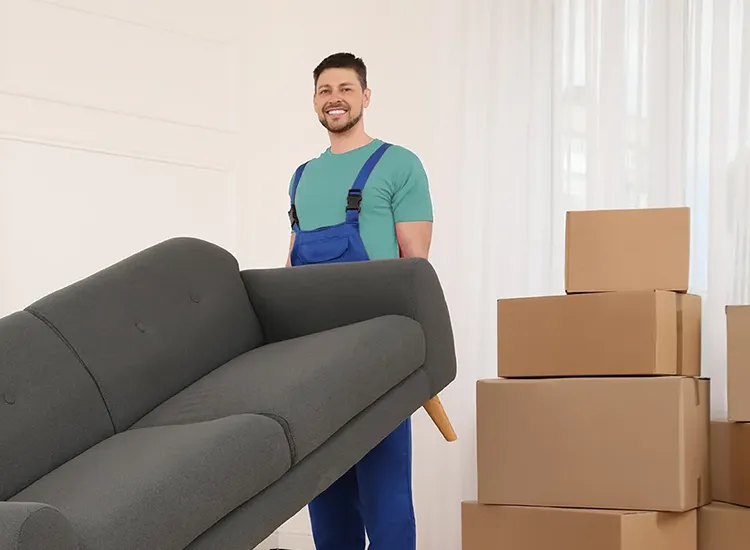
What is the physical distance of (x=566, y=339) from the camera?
8.70 ft

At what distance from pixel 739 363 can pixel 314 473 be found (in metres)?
1.23

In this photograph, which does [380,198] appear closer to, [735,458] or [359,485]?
[359,485]

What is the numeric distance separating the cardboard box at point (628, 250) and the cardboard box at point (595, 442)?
258 millimetres

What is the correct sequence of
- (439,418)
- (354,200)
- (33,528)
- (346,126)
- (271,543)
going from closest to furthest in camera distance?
(33,528) → (439,418) → (354,200) → (346,126) → (271,543)

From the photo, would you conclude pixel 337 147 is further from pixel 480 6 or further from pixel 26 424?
pixel 480 6

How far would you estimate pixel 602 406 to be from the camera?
2.55 meters

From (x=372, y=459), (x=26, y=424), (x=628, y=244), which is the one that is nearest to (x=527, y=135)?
(x=628, y=244)

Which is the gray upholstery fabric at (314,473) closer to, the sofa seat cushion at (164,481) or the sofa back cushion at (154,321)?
the sofa seat cushion at (164,481)

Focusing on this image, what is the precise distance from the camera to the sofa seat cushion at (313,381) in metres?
1.80

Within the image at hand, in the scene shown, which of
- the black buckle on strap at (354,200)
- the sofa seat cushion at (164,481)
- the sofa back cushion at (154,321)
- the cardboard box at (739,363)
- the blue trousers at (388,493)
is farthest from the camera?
the cardboard box at (739,363)

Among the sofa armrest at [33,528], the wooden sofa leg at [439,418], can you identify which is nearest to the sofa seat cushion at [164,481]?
the sofa armrest at [33,528]

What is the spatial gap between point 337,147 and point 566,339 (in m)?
0.77

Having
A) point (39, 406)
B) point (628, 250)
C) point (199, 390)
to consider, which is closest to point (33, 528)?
point (39, 406)

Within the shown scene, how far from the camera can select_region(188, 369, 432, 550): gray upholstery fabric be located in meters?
1.61
